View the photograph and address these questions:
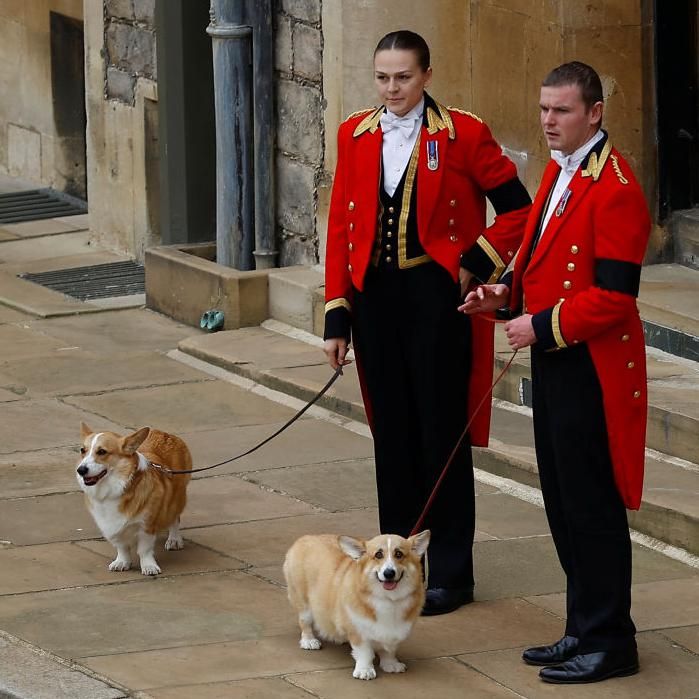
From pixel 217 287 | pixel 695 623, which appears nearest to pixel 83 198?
pixel 217 287

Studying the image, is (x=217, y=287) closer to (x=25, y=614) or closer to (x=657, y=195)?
(x=657, y=195)

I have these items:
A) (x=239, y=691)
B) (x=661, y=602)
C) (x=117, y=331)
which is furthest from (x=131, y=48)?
(x=239, y=691)

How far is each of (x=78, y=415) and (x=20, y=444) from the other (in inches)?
24.7

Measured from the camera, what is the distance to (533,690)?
619cm

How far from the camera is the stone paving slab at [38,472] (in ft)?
28.6

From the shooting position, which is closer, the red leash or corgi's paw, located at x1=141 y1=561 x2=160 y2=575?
the red leash

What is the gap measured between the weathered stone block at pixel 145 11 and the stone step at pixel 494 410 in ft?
9.99

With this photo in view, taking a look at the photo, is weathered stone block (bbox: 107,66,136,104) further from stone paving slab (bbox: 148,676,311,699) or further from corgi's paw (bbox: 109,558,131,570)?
stone paving slab (bbox: 148,676,311,699)

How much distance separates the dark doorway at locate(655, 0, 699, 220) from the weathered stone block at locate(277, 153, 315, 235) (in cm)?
239

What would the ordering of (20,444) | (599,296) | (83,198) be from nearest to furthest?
(599,296) → (20,444) → (83,198)

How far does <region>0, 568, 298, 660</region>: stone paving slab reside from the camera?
6676mm

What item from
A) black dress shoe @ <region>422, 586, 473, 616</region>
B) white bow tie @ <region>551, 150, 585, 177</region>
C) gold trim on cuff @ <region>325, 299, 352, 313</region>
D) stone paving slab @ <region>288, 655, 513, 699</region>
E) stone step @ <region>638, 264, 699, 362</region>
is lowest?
stone paving slab @ <region>288, 655, 513, 699</region>

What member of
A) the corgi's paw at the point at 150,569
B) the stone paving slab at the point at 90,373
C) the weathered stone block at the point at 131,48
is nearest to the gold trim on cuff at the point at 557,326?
the corgi's paw at the point at 150,569

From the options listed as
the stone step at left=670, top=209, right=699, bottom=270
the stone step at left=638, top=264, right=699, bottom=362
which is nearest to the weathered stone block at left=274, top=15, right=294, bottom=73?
the stone step at left=670, top=209, right=699, bottom=270
